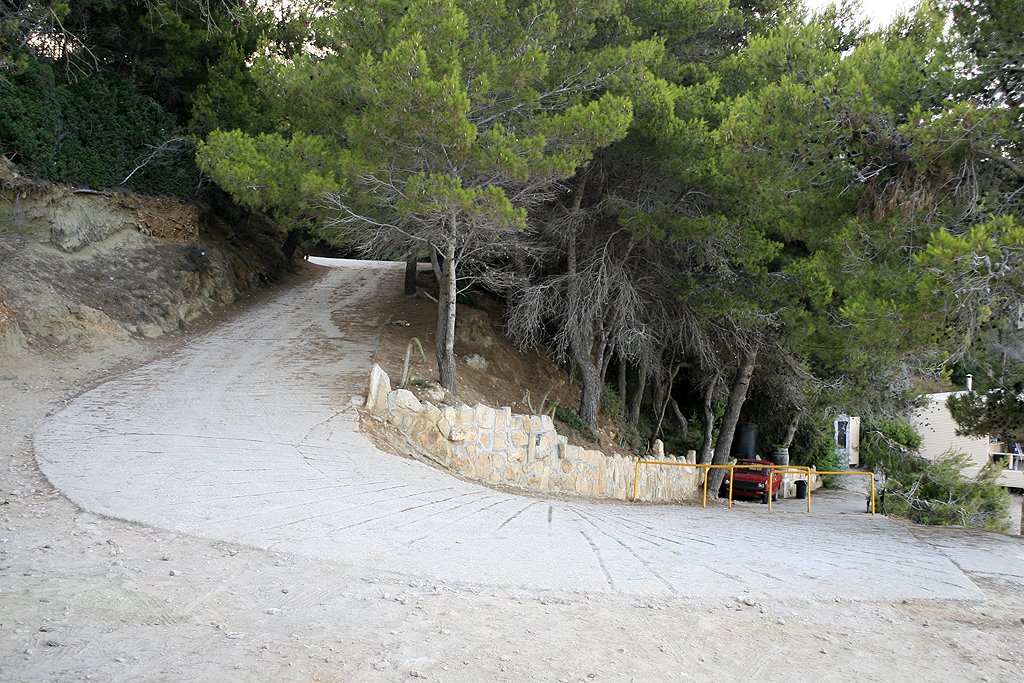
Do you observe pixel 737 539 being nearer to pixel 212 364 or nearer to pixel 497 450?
pixel 497 450

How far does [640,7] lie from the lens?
16.6 meters

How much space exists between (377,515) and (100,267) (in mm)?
12718

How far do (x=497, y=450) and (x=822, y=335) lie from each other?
6.41 m

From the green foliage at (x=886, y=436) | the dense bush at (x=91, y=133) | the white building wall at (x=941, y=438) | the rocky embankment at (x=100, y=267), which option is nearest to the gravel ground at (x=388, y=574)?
the rocky embankment at (x=100, y=267)

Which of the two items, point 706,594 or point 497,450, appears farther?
point 497,450

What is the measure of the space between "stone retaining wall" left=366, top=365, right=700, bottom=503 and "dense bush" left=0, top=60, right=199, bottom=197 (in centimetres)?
962

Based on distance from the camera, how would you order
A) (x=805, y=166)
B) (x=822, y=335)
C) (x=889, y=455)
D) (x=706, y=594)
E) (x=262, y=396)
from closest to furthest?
(x=706, y=594) → (x=805, y=166) → (x=262, y=396) → (x=822, y=335) → (x=889, y=455)

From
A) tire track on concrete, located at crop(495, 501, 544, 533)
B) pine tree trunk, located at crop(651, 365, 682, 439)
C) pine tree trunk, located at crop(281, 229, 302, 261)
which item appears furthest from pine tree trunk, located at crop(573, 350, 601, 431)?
pine tree trunk, located at crop(281, 229, 302, 261)

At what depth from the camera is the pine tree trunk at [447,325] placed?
14266 millimetres

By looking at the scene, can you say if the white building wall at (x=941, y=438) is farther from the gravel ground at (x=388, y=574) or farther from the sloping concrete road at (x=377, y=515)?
the gravel ground at (x=388, y=574)

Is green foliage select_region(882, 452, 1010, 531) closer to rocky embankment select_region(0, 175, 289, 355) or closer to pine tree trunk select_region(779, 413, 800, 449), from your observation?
pine tree trunk select_region(779, 413, 800, 449)

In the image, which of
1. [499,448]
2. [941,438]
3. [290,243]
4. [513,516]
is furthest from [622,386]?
[941,438]

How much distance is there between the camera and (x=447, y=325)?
1455 centimetres

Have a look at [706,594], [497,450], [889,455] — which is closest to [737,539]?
[706,594]
